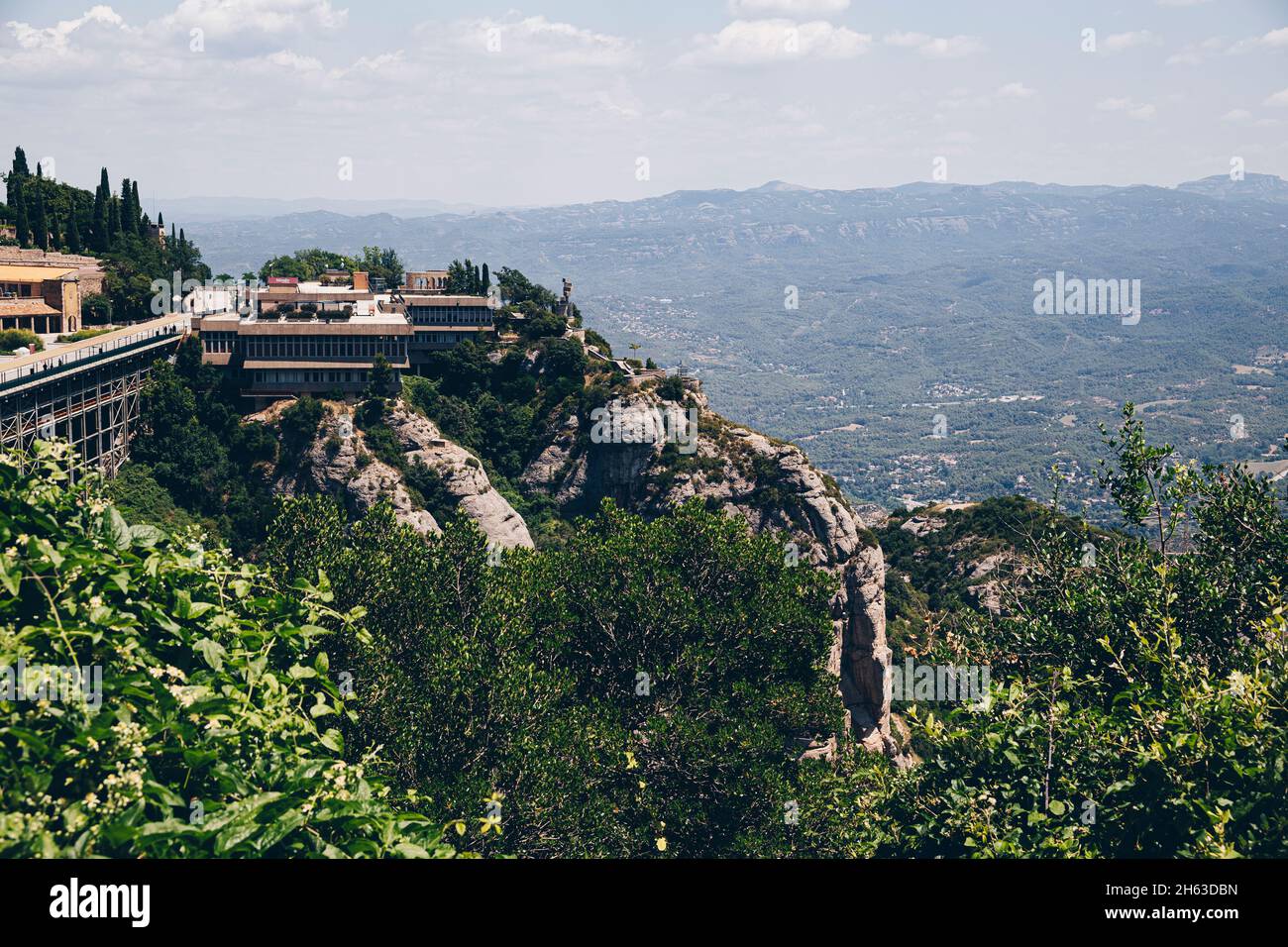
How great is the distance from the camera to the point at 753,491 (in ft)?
248

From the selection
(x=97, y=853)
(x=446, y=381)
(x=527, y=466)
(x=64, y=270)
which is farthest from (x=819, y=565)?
(x=97, y=853)

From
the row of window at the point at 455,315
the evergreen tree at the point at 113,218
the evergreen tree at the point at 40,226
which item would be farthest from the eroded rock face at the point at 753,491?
the evergreen tree at the point at 113,218

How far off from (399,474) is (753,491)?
24083 mm

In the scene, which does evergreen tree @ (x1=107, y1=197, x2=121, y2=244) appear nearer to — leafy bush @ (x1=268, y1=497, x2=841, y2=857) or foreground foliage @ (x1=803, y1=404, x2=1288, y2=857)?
leafy bush @ (x1=268, y1=497, x2=841, y2=857)

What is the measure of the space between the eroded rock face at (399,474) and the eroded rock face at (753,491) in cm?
723

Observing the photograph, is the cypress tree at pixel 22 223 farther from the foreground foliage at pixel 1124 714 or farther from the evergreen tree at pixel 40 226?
the foreground foliage at pixel 1124 714

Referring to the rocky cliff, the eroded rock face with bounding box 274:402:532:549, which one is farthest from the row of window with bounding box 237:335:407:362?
the eroded rock face with bounding box 274:402:532:549

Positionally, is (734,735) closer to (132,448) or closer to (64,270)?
(132,448)

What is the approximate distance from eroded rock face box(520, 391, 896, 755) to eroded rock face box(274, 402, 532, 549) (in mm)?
7229

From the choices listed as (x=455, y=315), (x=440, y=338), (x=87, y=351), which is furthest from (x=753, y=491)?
(x=87, y=351)

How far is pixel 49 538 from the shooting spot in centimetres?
1606

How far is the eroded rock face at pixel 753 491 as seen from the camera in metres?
68.8

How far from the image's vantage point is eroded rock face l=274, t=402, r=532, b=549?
71.0 m
